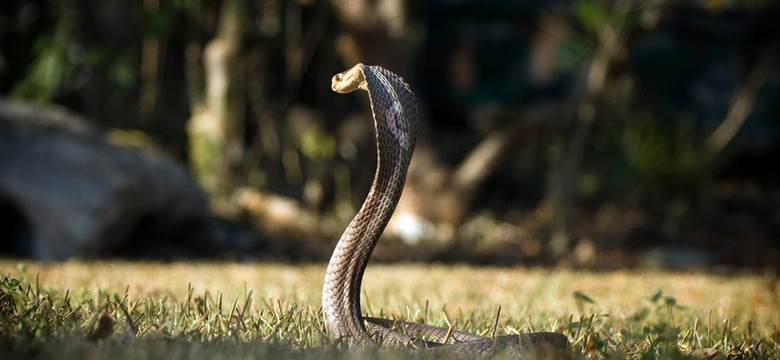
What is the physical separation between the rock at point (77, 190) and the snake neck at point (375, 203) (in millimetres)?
5024

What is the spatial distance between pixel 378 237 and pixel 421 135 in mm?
7191

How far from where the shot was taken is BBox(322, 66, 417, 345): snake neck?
8.35 ft

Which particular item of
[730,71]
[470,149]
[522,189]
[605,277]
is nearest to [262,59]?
[470,149]

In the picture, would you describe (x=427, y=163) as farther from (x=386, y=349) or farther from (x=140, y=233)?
(x=386, y=349)

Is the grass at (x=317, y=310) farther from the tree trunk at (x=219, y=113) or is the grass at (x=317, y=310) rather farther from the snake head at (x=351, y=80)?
the tree trunk at (x=219, y=113)

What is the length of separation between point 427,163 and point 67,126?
3.78 m

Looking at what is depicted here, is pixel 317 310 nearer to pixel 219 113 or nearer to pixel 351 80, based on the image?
pixel 351 80

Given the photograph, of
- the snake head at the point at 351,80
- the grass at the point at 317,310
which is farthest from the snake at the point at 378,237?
the grass at the point at 317,310

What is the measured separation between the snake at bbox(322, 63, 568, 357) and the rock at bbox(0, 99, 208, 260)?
5029 mm

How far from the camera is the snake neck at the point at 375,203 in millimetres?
2545

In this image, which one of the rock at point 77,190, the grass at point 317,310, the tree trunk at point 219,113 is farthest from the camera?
the tree trunk at point 219,113

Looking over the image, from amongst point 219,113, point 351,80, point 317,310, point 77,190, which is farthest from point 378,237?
point 219,113

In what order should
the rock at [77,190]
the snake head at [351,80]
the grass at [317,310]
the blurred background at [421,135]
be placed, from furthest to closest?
the blurred background at [421,135], the rock at [77,190], the snake head at [351,80], the grass at [317,310]

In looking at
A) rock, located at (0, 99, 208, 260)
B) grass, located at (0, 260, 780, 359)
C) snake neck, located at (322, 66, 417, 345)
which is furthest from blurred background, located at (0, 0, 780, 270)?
snake neck, located at (322, 66, 417, 345)
